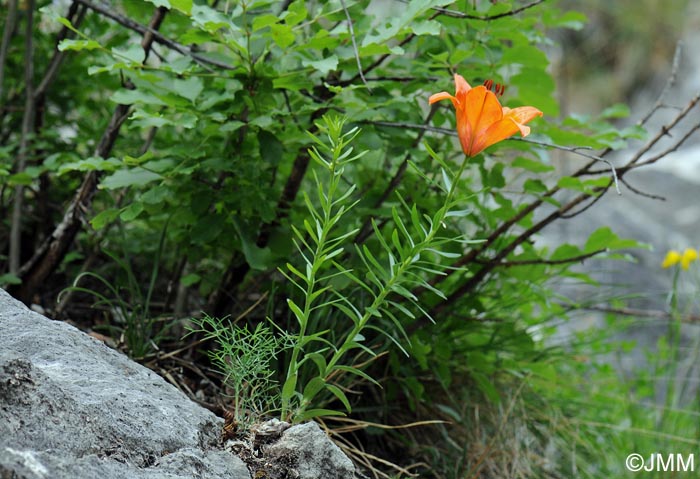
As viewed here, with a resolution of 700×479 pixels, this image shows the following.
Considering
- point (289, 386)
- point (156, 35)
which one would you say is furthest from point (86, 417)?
point (156, 35)

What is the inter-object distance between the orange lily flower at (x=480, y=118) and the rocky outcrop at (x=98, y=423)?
0.42 metres

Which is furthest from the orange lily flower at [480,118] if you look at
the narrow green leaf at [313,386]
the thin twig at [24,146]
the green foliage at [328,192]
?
the thin twig at [24,146]

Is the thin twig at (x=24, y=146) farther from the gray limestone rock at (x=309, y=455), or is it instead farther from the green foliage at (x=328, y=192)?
the gray limestone rock at (x=309, y=455)

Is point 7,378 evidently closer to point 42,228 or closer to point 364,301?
point 364,301

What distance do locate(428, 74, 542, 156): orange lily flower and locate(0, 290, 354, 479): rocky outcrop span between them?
42 centimetres

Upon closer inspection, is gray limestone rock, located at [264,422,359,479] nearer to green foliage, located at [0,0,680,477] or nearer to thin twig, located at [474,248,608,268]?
green foliage, located at [0,0,680,477]

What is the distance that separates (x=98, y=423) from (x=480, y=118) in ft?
1.92

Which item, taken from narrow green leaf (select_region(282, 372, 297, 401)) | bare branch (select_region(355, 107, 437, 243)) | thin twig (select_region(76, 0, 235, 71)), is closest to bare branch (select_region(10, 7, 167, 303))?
thin twig (select_region(76, 0, 235, 71))

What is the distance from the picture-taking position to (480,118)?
0.93 meters

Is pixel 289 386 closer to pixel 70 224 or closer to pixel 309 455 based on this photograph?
pixel 309 455

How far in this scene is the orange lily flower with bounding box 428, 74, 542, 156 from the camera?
922 millimetres

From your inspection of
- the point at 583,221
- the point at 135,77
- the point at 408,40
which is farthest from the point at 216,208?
the point at 583,221

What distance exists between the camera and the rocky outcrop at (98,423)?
0.82 meters

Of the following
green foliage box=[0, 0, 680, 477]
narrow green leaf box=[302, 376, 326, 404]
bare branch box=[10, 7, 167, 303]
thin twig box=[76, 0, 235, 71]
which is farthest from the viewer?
bare branch box=[10, 7, 167, 303]
